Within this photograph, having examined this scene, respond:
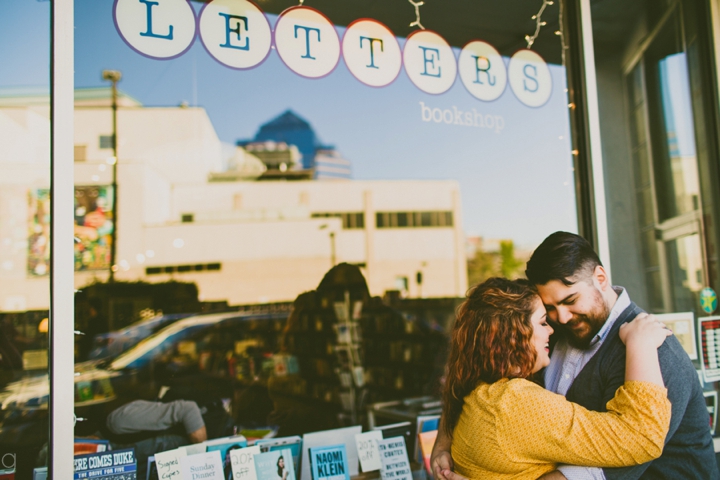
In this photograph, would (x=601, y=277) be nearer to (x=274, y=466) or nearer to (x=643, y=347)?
(x=643, y=347)

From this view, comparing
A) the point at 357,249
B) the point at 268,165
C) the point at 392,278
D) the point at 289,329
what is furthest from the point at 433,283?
the point at 289,329

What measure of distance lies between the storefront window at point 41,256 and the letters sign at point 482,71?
2.15m

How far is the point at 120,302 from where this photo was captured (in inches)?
315

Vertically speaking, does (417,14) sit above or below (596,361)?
above

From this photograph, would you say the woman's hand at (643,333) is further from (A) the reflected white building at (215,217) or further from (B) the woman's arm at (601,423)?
(A) the reflected white building at (215,217)

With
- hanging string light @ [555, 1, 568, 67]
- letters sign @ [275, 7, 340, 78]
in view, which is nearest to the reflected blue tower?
letters sign @ [275, 7, 340, 78]

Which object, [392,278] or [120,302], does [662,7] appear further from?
[392,278]

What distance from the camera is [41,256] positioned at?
317 cm

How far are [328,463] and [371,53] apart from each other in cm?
208

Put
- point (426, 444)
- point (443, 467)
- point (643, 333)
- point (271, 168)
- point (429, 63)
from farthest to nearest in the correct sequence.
A: 1. point (271, 168)
2. point (429, 63)
3. point (426, 444)
4. point (443, 467)
5. point (643, 333)

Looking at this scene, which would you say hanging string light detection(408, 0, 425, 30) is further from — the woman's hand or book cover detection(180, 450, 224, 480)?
book cover detection(180, 450, 224, 480)

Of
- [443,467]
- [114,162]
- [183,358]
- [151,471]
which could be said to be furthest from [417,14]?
[114,162]

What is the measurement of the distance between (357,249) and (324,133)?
44.7 feet

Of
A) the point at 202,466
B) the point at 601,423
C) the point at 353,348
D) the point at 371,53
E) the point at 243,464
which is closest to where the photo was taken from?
the point at 601,423
